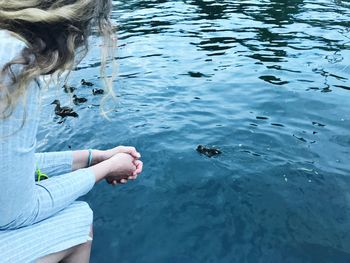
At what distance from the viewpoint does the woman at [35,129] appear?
8.87 ft

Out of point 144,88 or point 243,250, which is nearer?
point 243,250

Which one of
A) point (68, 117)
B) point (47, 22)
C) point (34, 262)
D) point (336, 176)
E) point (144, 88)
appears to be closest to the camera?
point (47, 22)

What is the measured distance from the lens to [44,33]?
9.41 feet

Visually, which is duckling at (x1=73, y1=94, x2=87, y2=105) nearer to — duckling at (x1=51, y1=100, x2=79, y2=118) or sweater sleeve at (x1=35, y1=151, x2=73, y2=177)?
duckling at (x1=51, y1=100, x2=79, y2=118)

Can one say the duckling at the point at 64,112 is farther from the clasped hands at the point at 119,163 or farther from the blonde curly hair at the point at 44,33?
the blonde curly hair at the point at 44,33

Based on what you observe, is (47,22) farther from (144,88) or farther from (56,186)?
(144,88)

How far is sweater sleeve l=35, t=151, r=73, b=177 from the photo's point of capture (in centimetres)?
411

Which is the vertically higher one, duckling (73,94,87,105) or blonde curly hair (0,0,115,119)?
blonde curly hair (0,0,115,119)

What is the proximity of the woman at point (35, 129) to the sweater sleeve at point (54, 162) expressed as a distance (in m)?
0.59

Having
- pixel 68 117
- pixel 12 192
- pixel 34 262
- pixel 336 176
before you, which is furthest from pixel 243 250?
pixel 68 117

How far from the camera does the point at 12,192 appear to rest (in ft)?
9.53

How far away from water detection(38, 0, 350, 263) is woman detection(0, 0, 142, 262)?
1.08 metres

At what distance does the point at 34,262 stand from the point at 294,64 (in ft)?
30.3

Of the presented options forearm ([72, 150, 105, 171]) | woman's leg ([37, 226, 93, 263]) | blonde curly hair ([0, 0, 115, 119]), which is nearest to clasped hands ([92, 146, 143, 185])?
forearm ([72, 150, 105, 171])
